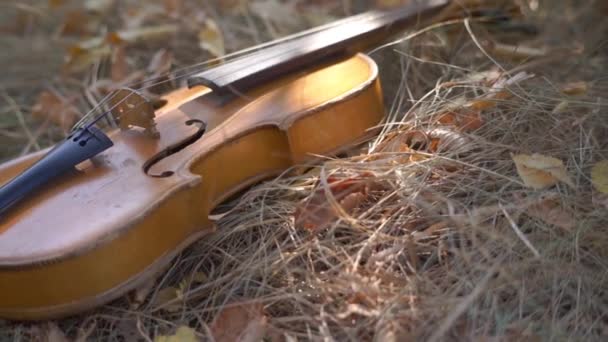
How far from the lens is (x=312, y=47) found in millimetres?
1888

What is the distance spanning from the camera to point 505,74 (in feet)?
6.33

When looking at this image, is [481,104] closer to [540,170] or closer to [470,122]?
[470,122]

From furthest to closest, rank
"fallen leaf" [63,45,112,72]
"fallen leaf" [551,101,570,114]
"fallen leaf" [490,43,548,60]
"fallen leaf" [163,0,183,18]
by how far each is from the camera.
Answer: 1. "fallen leaf" [163,0,183,18]
2. "fallen leaf" [63,45,112,72]
3. "fallen leaf" [490,43,548,60]
4. "fallen leaf" [551,101,570,114]

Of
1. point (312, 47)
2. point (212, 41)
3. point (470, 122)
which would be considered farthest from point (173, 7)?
point (470, 122)

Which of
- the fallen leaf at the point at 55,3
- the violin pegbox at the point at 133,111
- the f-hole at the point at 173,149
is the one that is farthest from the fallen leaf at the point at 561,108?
the fallen leaf at the point at 55,3

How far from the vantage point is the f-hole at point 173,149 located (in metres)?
1.49

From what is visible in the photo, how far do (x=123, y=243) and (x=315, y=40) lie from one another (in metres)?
0.89

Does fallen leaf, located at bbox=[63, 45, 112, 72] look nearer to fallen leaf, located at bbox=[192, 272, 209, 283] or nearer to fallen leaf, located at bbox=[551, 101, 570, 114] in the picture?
fallen leaf, located at bbox=[192, 272, 209, 283]

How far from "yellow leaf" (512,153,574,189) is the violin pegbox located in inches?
35.1

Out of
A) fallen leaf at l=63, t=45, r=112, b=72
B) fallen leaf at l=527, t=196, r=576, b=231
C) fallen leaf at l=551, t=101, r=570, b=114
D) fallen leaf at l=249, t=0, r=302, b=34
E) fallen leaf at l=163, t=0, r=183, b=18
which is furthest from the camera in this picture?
fallen leaf at l=163, t=0, r=183, b=18

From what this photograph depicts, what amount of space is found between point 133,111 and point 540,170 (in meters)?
1.01

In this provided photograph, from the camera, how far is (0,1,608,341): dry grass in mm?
1321

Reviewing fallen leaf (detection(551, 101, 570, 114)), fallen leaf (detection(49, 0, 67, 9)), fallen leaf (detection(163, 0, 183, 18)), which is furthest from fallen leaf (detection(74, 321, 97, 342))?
fallen leaf (detection(49, 0, 67, 9))

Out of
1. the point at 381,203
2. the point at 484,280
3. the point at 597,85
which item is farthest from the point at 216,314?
the point at 597,85
